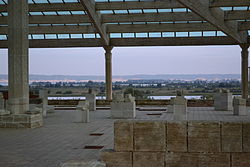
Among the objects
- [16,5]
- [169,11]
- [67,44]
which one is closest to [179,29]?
[169,11]

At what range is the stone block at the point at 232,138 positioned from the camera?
8078 mm

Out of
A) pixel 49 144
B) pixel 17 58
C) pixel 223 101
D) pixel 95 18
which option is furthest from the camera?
pixel 95 18

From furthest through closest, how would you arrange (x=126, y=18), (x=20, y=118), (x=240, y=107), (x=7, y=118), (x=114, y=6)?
(x=126, y=18), (x=114, y=6), (x=240, y=107), (x=7, y=118), (x=20, y=118)

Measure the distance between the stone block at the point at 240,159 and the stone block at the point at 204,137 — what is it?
388 mm

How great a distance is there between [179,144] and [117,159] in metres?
1.43

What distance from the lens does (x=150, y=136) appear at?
823cm

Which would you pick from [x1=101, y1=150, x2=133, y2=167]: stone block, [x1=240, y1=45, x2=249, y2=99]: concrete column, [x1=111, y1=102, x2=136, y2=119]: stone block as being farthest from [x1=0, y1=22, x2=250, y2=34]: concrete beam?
[x1=101, y1=150, x2=133, y2=167]: stone block

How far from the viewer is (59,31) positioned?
33438mm

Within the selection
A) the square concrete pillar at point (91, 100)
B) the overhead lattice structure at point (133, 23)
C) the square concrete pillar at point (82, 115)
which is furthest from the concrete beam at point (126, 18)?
the square concrete pillar at point (82, 115)

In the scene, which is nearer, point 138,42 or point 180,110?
point 180,110

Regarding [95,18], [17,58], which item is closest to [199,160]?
[17,58]

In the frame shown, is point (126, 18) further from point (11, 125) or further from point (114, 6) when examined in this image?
point (11, 125)

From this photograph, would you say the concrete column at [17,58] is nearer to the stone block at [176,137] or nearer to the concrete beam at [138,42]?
the stone block at [176,137]

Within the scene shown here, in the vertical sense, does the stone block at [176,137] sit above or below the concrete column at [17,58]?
below
